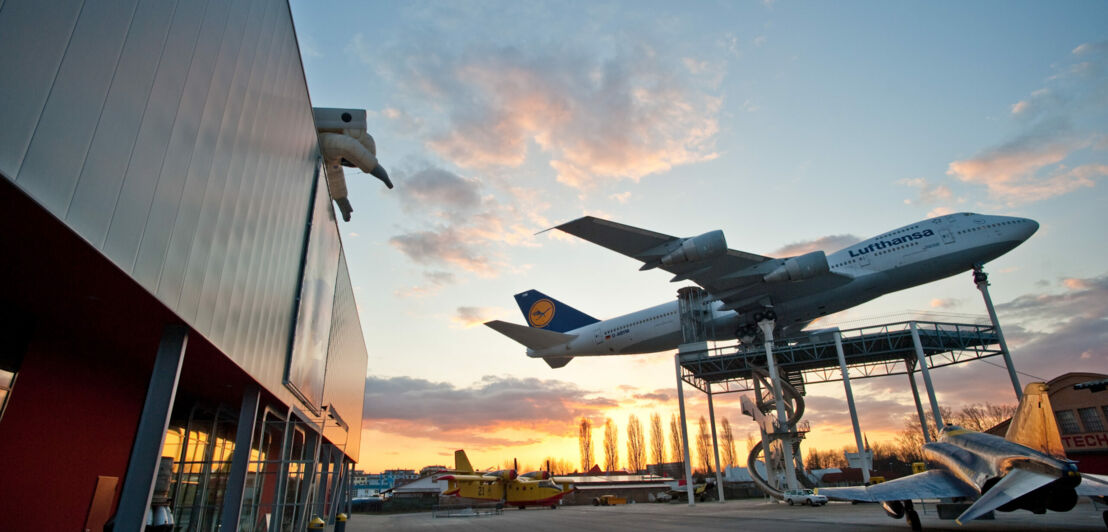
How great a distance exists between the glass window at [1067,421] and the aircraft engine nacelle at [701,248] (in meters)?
33.2

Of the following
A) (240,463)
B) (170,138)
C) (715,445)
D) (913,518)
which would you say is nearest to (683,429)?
(715,445)

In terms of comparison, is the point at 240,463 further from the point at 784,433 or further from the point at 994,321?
the point at 994,321

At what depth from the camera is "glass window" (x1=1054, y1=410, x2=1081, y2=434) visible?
119 ft

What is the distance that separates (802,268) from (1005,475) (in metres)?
18.1

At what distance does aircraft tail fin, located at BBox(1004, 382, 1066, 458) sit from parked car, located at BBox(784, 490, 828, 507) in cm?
1443

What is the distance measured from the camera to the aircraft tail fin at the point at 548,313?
1773 inches

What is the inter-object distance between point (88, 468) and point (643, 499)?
5595 cm

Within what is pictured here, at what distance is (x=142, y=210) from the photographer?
221 inches

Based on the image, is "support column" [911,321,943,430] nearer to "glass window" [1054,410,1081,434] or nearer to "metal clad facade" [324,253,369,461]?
"glass window" [1054,410,1081,434]

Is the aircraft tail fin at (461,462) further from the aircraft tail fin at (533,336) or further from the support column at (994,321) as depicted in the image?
the support column at (994,321)

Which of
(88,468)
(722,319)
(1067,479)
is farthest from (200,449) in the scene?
(722,319)

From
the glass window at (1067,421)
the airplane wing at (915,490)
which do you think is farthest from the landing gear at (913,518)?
the glass window at (1067,421)

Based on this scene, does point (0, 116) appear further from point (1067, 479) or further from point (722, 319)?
point (722, 319)

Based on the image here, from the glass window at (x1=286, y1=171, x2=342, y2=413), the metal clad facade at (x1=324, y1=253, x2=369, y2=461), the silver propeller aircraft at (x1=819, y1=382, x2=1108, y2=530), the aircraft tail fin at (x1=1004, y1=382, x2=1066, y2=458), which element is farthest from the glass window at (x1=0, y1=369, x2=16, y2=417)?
the aircraft tail fin at (x1=1004, y1=382, x2=1066, y2=458)
